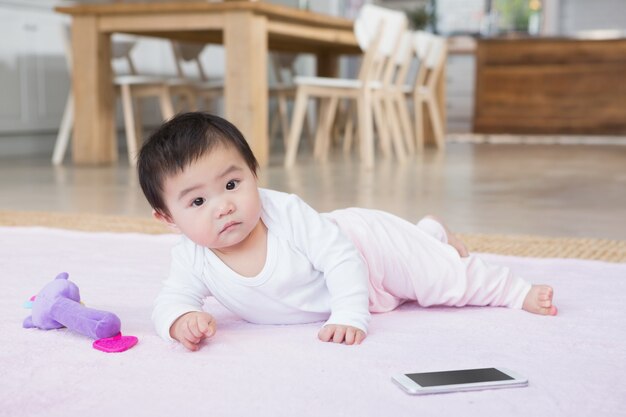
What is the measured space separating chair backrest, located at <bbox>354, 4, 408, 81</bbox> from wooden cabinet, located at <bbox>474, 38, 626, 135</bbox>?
3827 mm

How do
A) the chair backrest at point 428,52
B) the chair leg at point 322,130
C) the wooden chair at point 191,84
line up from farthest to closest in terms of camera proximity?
the chair backrest at point 428,52 → the wooden chair at point 191,84 → the chair leg at point 322,130

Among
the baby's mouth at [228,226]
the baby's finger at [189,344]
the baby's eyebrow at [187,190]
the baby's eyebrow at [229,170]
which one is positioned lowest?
the baby's finger at [189,344]

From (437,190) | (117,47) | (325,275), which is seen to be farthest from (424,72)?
(325,275)

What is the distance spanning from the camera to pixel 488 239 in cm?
205

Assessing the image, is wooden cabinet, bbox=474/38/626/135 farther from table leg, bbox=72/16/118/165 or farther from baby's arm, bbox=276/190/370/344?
baby's arm, bbox=276/190/370/344

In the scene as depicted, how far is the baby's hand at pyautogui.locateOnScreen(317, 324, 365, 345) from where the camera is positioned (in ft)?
3.75

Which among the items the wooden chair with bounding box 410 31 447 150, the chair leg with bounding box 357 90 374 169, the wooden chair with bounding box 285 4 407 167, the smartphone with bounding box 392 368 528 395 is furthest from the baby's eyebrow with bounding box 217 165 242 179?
the wooden chair with bounding box 410 31 447 150

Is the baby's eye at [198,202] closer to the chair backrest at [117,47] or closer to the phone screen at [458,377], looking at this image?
the phone screen at [458,377]

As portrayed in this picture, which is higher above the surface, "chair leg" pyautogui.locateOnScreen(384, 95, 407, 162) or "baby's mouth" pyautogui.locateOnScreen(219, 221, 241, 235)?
"baby's mouth" pyautogui.locateOnScreen(219, 221, 241, 235)

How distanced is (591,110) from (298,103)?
4.67 meters

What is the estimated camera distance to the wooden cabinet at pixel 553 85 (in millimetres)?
8164

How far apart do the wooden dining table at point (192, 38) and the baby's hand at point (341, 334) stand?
10.1 ft

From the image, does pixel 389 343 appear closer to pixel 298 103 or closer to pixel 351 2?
pixel 298 103

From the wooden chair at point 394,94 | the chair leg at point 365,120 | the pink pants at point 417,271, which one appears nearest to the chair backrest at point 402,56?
the wooden chair at point 394,94
